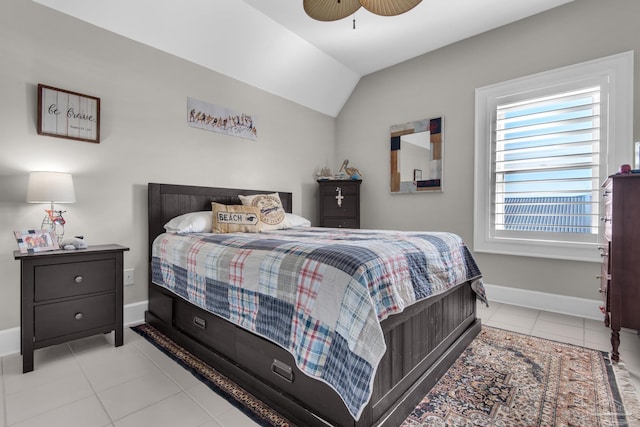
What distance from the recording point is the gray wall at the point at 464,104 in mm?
2756

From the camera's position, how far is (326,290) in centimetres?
126

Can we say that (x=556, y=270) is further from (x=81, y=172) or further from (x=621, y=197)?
(x=81, y=172)

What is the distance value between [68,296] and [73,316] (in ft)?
0.46

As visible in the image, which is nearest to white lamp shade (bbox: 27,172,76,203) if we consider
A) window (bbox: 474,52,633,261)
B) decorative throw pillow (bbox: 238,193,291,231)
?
decorative throw pillow (bbox: 238,193,291,231)

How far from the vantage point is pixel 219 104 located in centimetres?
330

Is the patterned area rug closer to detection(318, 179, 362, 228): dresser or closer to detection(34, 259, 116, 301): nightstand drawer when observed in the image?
detection(34, 259, 116, 301): nightstand drawer

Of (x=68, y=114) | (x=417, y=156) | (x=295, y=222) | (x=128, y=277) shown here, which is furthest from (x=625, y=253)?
(x=68, y=114)

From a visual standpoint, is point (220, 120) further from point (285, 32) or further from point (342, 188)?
point (342, 188)

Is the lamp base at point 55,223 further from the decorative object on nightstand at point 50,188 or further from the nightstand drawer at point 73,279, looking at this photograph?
the nightstand drawer at point 73,279

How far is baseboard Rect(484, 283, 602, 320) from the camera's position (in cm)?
276

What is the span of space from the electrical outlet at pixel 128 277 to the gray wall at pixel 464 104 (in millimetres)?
2899

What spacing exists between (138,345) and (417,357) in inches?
75.9

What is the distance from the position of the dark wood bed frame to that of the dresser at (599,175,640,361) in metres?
0.82

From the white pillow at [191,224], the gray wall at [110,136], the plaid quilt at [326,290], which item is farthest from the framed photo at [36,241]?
the plaid quilt at [326,290]
